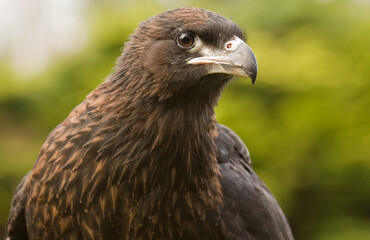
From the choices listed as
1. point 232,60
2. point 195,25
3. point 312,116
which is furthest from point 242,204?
point 312,116

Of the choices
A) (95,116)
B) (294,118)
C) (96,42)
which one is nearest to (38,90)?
(96,42)

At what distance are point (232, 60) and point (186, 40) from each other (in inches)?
9.8

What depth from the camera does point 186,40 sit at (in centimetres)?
289

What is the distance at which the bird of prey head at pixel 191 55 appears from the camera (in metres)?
2.85

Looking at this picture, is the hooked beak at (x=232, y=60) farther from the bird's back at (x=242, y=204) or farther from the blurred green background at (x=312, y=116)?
the blurred green background at (x=312, y=116)

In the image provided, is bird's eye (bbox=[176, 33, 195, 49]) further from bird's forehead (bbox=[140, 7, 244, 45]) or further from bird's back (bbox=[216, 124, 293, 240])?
bird's back (bbox=[216, 124, 293, 240])

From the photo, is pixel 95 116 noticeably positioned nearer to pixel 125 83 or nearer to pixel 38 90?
pixel 125 83

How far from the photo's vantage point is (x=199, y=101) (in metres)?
3.00

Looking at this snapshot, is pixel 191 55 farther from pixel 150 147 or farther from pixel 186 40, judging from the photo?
pixel 150 147

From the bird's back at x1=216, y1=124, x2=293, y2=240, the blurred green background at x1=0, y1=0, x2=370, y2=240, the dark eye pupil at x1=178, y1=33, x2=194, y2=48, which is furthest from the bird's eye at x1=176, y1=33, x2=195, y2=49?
the blurred green background at x1=0, y1=0, x2=370, y2=240

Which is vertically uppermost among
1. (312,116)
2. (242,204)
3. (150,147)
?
(312,116)

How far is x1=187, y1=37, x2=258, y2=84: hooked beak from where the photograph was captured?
109 inches

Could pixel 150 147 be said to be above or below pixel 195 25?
below

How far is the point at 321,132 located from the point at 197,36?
3.18 metres
